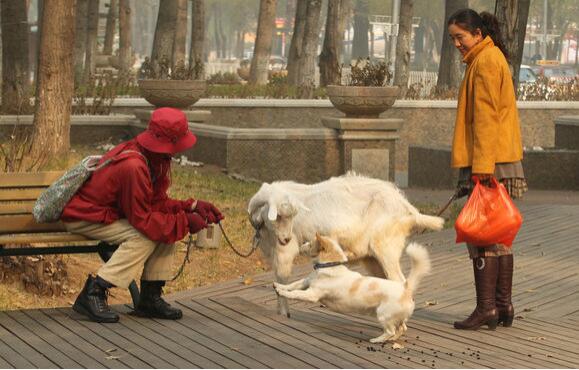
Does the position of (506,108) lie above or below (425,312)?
above

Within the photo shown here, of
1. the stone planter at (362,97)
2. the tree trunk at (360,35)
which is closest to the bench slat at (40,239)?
the stone planter at (362,97)

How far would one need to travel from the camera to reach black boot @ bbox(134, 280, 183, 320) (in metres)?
8.86

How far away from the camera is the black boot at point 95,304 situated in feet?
28.4

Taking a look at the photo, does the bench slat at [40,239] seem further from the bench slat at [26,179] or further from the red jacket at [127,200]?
the bench slat at [26,179]

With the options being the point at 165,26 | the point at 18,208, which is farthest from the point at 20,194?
the point at 165,26

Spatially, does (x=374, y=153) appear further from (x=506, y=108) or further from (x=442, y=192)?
(x=506, y=108)

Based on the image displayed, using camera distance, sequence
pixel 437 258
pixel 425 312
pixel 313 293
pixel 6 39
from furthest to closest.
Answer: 1. pixel 6 39
2. pixel 437 258
3. pixel 425 312
4. pixel 313 293

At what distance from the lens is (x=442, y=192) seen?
2020 cm

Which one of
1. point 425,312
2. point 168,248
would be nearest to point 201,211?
point 168,248

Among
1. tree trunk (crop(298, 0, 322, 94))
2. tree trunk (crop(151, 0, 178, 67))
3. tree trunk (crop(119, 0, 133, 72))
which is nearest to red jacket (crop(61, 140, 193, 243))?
tree trunk (crop(151, 0, 178, 67))

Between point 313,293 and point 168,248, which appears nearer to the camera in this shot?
point 313,293

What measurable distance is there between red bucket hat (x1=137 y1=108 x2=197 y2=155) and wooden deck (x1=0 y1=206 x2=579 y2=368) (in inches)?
43.7

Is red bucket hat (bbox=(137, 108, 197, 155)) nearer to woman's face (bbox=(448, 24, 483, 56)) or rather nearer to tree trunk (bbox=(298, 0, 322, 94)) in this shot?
woman's face (bbox=(448, 24, 483, 56))

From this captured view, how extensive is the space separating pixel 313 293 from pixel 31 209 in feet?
6.83
